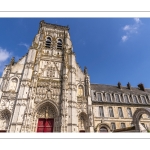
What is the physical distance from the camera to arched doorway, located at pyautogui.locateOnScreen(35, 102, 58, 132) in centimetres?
1616

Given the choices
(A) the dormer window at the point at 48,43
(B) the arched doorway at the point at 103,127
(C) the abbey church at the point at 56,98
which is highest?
(A) the dormer window at the point at 48,43

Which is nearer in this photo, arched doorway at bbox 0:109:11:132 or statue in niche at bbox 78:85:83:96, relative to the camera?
arched doorway at bbox 0:109:11:132

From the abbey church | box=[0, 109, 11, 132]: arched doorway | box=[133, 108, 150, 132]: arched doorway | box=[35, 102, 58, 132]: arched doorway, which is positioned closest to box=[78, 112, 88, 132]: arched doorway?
the abbey church

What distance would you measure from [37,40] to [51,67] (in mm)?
6355

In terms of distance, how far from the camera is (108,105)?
67.5 feet

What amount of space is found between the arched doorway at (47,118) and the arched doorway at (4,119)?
352cm

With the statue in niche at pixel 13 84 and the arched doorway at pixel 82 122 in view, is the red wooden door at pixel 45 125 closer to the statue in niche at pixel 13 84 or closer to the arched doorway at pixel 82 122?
the arched doorway at pixel 82 122

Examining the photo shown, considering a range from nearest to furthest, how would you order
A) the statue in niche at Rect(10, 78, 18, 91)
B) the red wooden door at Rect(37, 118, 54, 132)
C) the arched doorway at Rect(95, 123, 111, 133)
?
the red wooden door at Rect(37, 118, 54, 132)
the statue in niche at Rect(10, 78, 18, 91)
the arched doorway at Rect(95, 123, 111, 133)

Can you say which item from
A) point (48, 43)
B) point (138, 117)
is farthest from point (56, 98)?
point (48, 43)

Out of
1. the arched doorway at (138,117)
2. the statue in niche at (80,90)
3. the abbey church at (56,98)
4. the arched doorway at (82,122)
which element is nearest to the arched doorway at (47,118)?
the abbey church at (56,98)

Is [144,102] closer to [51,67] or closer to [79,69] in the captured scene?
[79,69]

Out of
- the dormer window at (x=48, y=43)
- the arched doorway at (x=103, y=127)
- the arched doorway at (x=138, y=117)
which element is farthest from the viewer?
the dormer window at (x=48, y=43)

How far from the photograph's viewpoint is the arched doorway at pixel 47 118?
636 inches

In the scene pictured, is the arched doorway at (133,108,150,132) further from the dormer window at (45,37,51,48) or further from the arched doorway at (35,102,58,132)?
the dormer window at (45,37,51,48)
